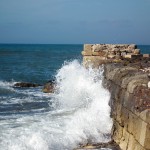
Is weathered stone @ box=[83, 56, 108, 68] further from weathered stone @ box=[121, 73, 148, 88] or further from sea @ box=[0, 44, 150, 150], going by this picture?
weathered stone @ box=[121, 73, 148, 88]

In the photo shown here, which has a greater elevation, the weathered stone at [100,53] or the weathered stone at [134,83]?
the weathered stone at [100,53]

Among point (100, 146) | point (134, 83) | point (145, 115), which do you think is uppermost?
point (134, 83)

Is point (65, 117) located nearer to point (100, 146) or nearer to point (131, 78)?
point (100, 146)

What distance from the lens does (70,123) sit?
38.1ft

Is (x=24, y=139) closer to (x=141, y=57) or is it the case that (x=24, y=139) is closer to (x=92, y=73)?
(x=92, y=73)

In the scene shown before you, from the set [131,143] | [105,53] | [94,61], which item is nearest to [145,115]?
[131,143]

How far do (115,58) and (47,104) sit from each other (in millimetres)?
3914

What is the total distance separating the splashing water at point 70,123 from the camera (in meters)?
10.0

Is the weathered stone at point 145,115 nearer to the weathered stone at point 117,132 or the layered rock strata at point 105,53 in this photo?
the weathered stone at point 117,132

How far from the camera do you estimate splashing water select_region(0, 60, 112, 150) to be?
32.9 ft

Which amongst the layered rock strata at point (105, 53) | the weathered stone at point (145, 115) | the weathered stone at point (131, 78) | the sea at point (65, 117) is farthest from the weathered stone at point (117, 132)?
the layered rock strata at point (105, 53)

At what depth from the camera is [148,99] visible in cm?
805

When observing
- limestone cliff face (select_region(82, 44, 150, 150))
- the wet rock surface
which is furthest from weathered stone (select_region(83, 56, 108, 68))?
the wet rock surface

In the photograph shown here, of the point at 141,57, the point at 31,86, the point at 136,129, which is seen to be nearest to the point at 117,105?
the point at 136,129
